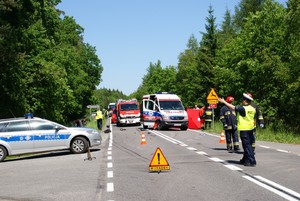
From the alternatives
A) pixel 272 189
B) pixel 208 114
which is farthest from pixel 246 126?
pixel 208 114

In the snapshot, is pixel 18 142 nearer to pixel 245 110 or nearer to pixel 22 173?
pixel 22 173

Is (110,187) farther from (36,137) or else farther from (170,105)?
(170,105)

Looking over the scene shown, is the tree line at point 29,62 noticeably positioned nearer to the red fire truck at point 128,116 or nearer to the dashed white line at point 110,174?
the red fire truck at point 128,116

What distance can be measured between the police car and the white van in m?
11.9

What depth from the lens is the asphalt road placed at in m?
7.54

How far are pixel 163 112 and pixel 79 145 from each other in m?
12.2

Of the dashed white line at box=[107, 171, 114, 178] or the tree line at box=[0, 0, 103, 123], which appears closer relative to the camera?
the dashed white line at box=[107, 171, 114, 178]

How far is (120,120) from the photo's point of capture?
126ft

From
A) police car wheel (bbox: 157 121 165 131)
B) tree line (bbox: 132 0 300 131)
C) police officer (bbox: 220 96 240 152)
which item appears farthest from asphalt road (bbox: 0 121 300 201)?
tree line (bbox: 132 0 300 131)

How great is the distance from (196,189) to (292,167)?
369 cm

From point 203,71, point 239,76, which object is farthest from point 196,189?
point 203,71

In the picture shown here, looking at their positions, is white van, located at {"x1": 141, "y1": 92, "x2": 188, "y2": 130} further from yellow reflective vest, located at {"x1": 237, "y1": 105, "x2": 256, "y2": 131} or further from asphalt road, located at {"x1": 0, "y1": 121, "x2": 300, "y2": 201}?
yellow reflective vest, located at {"x1": 237, "y1": 105, "x2": 256, "y2": 131}

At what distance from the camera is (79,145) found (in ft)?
54.1

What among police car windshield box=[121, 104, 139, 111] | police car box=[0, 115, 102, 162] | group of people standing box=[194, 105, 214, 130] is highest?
police car windshield box=[121, 104, 139, 111]
